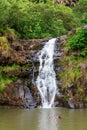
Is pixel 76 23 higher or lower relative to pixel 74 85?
higher

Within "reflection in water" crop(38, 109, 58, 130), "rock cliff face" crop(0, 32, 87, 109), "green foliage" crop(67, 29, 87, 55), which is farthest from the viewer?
"green foliage" crop(67, 29, 87, 55)

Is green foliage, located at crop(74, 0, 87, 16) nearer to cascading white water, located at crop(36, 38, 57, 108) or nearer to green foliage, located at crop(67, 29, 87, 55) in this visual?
cascading white water, located at crop(36, 38, 57, 108)

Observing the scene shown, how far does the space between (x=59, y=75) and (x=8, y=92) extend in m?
4.43

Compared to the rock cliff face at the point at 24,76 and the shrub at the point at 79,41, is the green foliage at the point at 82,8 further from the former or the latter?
the shrub at the point at 79,41

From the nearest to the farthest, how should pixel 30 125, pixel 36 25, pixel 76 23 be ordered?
pixel 30 125 → pixel 36 25 → pixel 76 23

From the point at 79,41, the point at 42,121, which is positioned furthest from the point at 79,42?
the point at 42,121

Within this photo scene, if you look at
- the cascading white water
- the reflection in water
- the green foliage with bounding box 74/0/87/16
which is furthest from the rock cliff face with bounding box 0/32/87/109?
the green foliage with bounding box 74/0/87/16

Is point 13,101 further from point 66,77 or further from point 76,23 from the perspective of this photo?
point 76,23

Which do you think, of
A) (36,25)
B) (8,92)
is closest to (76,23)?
(36,25)

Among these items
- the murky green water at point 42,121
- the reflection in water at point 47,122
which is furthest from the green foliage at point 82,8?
the reflection in water at point 47,122

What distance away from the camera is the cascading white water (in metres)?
29.9

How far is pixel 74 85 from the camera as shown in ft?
97.5

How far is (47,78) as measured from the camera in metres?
31.3

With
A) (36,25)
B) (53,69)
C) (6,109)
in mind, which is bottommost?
(6,109)
